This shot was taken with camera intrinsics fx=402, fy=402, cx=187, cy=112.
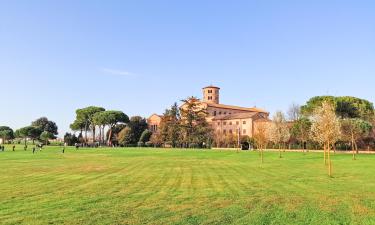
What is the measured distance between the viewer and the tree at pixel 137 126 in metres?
147

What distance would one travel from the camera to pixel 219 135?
126 meters

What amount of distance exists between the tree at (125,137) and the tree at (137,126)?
218cm

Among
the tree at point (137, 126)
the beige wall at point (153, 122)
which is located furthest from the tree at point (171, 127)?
the beige wall at point (153, 122)

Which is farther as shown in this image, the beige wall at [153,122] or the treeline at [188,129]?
the beige wall at [153,122]

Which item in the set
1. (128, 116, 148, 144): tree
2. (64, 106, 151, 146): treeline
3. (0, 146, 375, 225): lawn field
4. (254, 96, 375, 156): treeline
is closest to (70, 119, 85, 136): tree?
(64, 106, 151, 146): treeline

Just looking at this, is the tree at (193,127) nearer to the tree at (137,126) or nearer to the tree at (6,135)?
the tree at (137,126)

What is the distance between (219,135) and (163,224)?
4493 inches

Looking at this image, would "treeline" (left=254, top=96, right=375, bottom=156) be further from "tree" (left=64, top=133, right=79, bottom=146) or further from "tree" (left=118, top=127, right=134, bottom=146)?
"tree" (left=64, top=133, right=79, bottom=146)

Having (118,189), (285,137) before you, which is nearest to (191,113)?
(285,137)

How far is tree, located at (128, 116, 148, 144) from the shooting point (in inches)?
5773

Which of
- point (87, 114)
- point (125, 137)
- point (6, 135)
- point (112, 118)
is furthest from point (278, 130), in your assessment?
point (6, 135)

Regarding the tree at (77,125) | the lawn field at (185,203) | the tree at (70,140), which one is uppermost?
the tree at (77,125)

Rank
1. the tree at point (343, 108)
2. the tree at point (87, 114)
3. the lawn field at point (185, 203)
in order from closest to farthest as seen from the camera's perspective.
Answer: the lawn field at point (185, 203) < the tree at point (343, 108) < the tree at point (87, 114)

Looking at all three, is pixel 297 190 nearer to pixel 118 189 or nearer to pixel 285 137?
pixel 118 189
